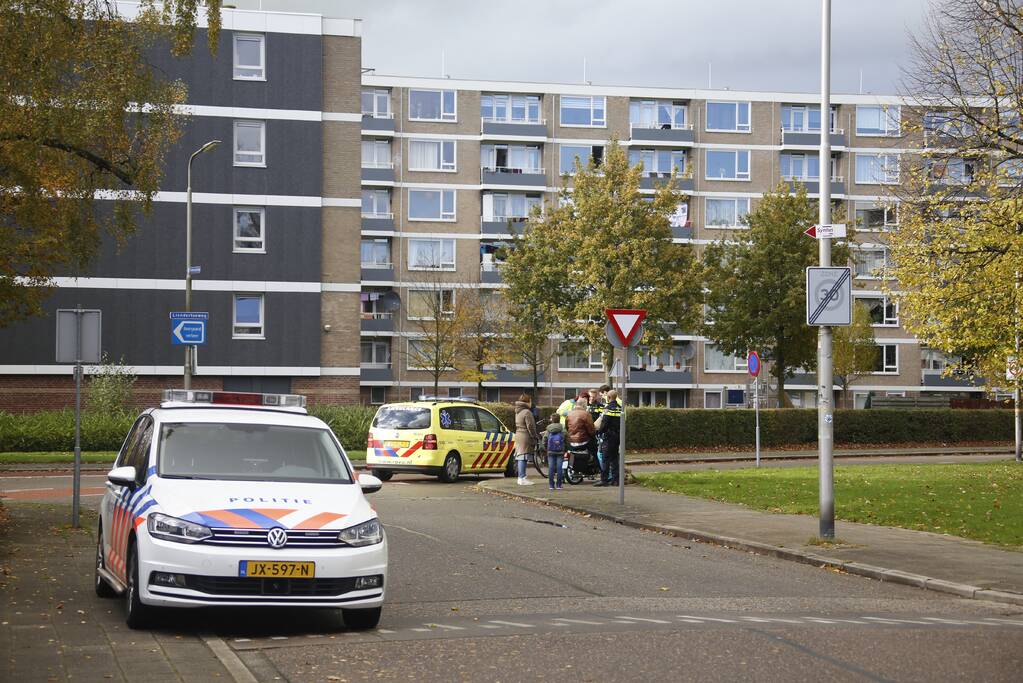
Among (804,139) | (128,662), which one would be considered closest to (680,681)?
(128,662)

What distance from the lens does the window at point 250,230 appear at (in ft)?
158

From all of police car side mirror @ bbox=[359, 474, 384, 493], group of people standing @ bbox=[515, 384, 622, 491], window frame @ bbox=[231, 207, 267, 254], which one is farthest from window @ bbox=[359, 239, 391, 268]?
police car side mirror @ bbox=[359, 474, 384, 493]

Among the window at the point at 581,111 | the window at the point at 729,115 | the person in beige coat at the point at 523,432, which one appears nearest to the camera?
the person in beige coat at the point at 523,432

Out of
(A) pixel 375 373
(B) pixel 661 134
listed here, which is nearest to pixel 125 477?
(A) pixel 375 373

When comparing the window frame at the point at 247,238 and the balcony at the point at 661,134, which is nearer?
the window frame at the point at 247,238

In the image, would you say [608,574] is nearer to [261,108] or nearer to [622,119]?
[261,108]

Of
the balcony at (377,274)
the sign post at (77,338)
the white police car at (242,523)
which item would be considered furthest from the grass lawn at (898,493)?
the balcony at (377,274)

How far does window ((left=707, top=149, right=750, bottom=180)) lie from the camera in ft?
258

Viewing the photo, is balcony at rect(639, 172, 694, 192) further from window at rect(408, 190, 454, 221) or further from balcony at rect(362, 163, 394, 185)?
balcony at rect(362, 163, 394, 185)

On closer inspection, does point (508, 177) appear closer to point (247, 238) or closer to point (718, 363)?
point (718, 363)

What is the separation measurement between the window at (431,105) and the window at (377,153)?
2374 millimetres

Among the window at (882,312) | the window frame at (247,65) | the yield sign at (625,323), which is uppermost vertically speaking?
the window frame at (247,65)

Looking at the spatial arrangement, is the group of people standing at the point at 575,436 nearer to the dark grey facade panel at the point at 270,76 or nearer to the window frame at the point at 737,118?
the dark grey facade panel at the point at 270,76

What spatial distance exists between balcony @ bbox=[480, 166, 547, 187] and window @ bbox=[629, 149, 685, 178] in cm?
589
